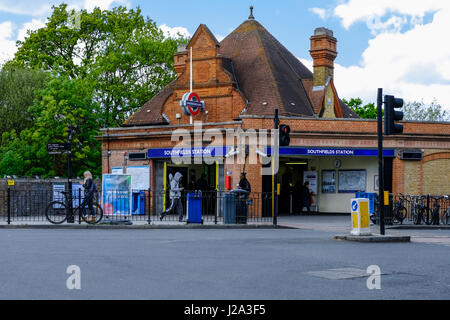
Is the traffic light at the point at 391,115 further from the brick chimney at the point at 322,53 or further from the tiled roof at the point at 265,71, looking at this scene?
the brick chimney at the point at 322,53

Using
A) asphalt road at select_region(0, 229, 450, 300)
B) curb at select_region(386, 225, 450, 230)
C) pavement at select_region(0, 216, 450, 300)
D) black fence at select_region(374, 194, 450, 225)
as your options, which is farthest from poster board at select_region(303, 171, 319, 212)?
asphalt road at select_region(0, 229, 450, 300)

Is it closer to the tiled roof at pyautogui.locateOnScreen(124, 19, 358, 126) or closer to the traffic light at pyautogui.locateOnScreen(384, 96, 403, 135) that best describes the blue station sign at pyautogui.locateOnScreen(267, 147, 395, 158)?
the tiled roof at pyautogui.locateOnScreen(124, 19, 358, 126)

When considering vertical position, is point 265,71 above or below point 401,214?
above

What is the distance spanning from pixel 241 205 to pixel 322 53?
49.4 ft

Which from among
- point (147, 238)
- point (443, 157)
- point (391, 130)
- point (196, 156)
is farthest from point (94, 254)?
point (443, 157)

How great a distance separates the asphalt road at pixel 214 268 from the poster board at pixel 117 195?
30.3ft

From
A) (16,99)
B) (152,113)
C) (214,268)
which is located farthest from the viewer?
(16,99)

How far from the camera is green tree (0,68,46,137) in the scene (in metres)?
45.3

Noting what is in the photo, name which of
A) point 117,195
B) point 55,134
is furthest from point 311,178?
point 55,134

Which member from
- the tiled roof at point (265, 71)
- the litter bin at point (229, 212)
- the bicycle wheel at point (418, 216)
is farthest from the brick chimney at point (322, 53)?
the litter bin at point (229, 212)

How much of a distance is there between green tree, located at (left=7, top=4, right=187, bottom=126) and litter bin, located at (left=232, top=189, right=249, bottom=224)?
82.6 ft

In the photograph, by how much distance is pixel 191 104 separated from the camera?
33062 millimetres

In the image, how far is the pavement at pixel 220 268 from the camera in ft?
26.1

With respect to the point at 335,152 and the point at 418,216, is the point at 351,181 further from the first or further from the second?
the point at 418,216
